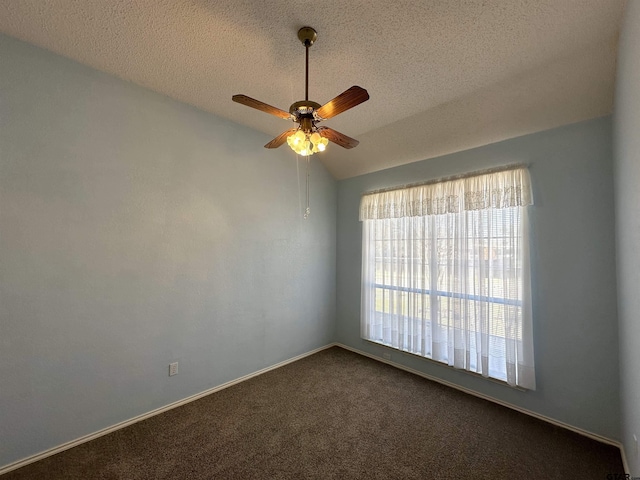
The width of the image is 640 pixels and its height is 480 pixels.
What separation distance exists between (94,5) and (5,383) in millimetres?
2412

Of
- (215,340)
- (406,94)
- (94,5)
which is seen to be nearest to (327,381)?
(215,340)

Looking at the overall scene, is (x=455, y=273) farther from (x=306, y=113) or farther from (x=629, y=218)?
(x=306, y=113)

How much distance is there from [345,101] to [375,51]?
71 centimetres

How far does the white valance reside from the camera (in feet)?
7.99

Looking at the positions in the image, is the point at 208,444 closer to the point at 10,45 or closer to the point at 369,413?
the point at 369,413

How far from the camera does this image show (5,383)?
175 centimetres

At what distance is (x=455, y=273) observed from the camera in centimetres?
282

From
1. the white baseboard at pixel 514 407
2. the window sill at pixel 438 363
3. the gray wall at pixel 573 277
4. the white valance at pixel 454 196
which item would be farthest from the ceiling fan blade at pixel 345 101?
the white baseboard at pixel 514 407

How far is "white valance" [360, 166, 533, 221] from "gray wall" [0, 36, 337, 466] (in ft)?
4.41

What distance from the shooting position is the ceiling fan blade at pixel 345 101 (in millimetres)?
1375

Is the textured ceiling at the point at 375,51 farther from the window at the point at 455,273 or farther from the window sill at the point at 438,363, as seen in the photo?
the window sill at the point at 438,363

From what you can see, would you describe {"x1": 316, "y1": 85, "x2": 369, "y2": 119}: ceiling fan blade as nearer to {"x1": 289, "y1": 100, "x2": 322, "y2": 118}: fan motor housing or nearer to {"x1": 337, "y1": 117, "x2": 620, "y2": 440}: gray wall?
{"x1": 289, "y1": 100, "x2": 322, "y2": 118}: fan motor housing

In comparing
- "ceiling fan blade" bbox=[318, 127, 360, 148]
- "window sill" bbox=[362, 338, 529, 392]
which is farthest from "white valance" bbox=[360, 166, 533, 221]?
"window sill" bbox=[362, 338, 529, 392]

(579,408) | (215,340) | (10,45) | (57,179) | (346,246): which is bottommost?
(579,408)
